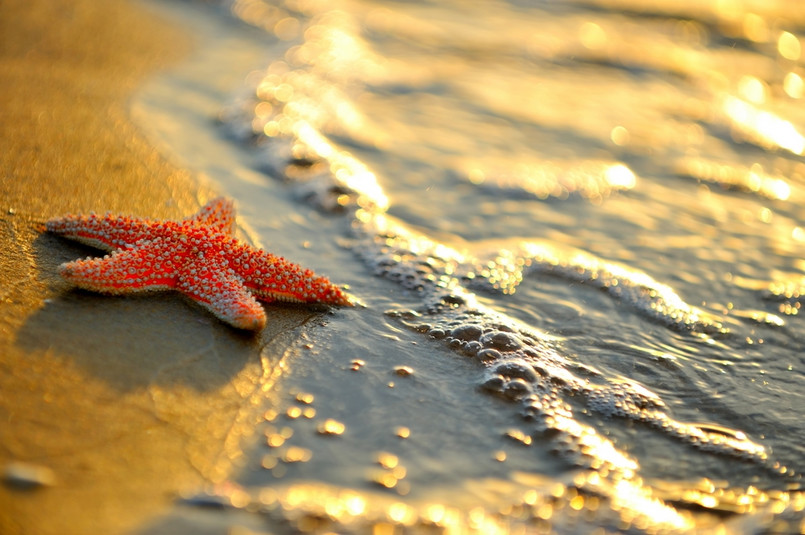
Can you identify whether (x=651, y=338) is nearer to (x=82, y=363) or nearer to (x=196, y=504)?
(x=196, y=504)

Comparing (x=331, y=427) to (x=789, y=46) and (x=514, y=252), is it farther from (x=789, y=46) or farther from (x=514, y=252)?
(x=789, y=46)

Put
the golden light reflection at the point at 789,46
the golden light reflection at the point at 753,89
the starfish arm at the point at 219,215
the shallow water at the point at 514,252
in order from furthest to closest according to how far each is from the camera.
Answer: the golden light reflection at the point at 789,46 → the golden light reflection at the point at 753,89 → the starfish arm at the point at 219,215 → the shallow water at the point at 514,252

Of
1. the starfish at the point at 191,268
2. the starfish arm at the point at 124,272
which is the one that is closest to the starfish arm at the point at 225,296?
the starfish at the point at 191,268

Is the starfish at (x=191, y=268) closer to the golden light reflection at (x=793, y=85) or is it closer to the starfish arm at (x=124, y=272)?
the starfish arm at (x=124, y=272)

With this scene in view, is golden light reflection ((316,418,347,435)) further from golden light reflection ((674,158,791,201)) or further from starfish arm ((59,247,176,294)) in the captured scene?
golden light reflection ((674,158,791,201))

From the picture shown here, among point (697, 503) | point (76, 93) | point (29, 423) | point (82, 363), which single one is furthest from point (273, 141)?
point (697, 503)
